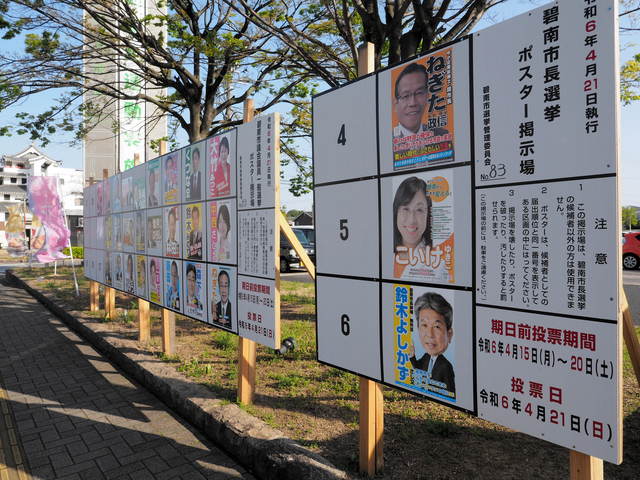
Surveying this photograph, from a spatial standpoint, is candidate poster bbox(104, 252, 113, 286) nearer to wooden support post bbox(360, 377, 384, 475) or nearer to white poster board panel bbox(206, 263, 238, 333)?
white poster board panel bbox(206, 263, 238, 333)

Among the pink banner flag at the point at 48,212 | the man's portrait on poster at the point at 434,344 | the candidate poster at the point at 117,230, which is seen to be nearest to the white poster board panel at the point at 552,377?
the man's portrait on poster at the point at 434,344

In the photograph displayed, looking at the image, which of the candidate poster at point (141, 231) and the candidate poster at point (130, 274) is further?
the candidate poster at point (130, 274)

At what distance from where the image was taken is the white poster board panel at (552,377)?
1.76 m

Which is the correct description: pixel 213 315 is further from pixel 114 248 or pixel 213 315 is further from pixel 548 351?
pixel 114 248

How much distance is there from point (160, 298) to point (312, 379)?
2.23 m

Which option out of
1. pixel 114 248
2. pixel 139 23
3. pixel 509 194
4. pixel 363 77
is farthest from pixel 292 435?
pixel 139 23

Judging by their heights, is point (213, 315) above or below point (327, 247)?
below

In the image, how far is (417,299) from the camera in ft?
8.03

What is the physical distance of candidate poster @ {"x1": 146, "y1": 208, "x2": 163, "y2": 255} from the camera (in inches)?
217

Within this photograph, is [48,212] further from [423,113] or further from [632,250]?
[632,250]

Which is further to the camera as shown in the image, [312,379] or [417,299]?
[312,379]

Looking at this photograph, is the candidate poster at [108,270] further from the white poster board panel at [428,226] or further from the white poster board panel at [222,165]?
the white poster board panel at [428,226]

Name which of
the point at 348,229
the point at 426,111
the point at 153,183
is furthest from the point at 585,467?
the point at 153,183

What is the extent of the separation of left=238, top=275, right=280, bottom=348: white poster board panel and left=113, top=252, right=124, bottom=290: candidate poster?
12.2 feet
